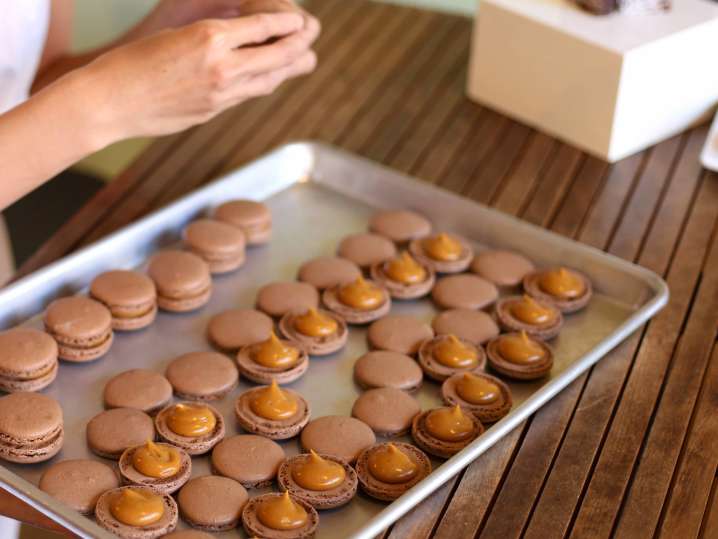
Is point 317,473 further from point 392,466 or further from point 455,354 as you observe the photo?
point 455,354

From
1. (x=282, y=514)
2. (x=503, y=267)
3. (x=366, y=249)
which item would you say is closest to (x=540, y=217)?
(x=503, y=267)

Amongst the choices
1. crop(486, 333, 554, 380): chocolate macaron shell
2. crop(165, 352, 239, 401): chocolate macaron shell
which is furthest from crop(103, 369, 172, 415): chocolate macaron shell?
crop(486, 333, 554, 380): chocolate macaron shell

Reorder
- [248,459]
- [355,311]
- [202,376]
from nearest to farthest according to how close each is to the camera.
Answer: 1. [248,459]
2. [202,376]
3. [355,311]

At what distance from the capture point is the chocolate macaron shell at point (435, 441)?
1.03m

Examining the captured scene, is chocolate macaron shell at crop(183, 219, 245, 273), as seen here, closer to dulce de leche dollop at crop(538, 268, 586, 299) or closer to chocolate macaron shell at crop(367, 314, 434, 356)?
chocolate macaron shell at crop(367, 314, 434, 356)

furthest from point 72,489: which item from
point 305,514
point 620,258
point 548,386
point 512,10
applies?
point 512,10

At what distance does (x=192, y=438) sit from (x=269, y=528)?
156 millimetres

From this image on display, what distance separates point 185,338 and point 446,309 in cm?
31

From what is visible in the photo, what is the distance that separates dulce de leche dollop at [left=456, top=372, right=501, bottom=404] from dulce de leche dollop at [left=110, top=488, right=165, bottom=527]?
0.33 meters

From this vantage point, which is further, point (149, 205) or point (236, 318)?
point (149, 205)

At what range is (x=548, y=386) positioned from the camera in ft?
3.54

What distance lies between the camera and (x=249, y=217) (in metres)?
1.38

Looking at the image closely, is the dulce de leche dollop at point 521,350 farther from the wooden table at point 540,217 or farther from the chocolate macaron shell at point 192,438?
the chocolate macaron shell at point 192,438

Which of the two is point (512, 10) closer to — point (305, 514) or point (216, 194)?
point (216, 194)
